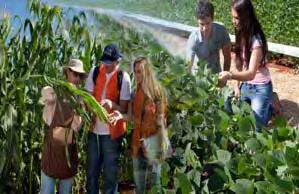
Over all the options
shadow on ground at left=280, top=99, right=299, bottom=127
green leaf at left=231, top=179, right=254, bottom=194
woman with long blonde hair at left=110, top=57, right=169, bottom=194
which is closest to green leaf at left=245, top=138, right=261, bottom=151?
green leaf at left=231, top=179, right=254, bottom=194

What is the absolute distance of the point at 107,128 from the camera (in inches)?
149

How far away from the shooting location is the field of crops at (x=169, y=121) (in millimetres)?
2445

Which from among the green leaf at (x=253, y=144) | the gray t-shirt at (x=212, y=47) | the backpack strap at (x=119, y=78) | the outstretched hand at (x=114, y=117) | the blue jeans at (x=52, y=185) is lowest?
the blue jeans at (x=52, y=185)

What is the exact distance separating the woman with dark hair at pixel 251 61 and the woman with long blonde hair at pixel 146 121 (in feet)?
1.91

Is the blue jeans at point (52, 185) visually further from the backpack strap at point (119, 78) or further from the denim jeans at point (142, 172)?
the backpack strap at point (119, 78)

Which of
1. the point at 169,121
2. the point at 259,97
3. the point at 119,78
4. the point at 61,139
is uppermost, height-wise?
the point at 119,78

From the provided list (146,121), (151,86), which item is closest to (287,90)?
(146,121)

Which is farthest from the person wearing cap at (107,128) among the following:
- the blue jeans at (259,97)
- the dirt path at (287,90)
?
the dirt path at (287,90)

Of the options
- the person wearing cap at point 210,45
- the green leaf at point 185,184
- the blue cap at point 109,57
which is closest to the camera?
the green leaf at point 185,184

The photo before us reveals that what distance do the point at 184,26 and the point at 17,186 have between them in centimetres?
261

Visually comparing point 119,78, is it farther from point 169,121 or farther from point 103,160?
point 103,160

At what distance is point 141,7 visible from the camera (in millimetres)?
1546

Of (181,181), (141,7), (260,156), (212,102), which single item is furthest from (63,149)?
(141,7)

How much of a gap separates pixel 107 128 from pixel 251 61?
97 centimetres
